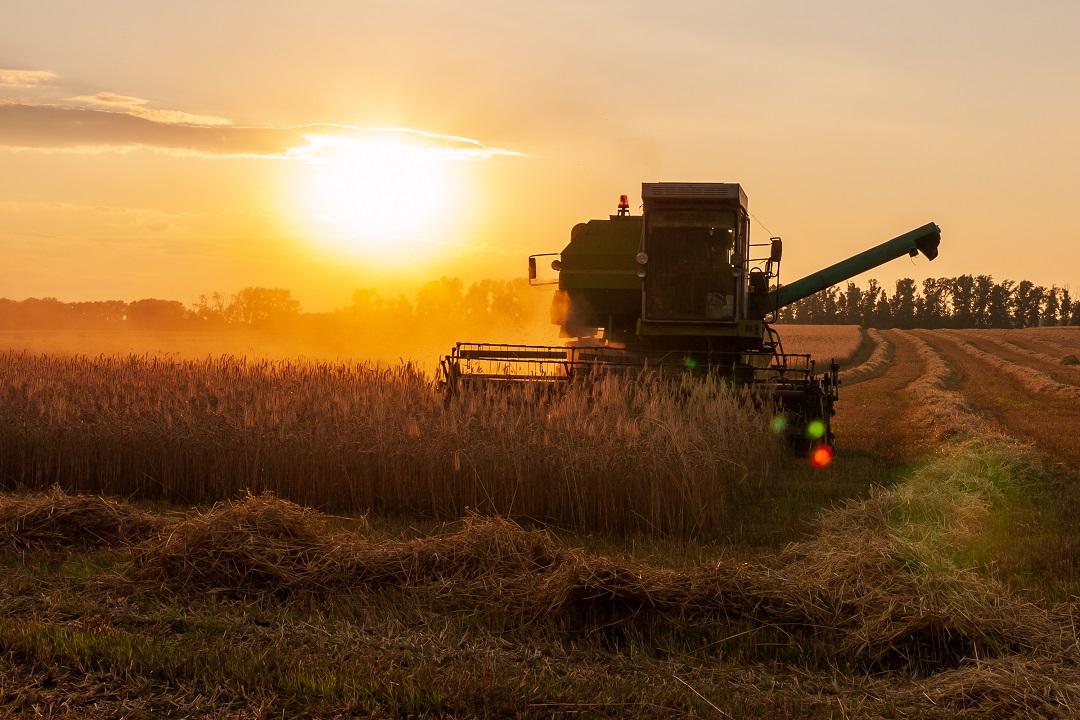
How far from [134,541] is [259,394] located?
10.8 ft

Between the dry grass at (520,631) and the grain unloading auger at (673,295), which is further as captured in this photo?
the grain unloading auger at (673,295)

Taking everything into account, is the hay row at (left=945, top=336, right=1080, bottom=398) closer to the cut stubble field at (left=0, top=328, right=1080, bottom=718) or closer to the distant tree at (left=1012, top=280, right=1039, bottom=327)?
the cut stubble field at (left=0, top=328, right=1080, bottom=718)

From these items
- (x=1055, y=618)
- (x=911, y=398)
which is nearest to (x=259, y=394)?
(x=1055, y=618)

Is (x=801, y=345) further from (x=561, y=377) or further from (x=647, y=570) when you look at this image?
(x=647, y=570)

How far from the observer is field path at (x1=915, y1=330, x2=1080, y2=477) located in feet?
43.9

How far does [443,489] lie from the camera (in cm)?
870

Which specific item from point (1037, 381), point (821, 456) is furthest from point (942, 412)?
point (1037, 381)

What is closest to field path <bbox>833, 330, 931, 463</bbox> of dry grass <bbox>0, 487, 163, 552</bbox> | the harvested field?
dry grass <bbox>0, 487, 163, 552</bbox>

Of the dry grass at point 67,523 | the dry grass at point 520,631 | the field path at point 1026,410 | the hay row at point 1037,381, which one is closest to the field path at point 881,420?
the field path at point 1026,410

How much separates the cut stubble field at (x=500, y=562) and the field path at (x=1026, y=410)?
172cm

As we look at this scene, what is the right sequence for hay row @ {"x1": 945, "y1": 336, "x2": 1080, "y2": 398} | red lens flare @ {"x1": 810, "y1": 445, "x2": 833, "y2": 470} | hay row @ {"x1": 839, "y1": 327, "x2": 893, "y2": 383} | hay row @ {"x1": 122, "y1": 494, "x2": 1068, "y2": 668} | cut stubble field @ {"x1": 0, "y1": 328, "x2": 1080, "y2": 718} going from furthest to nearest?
hay row @ {"x1": 839, "y1": 327, "x2": 893, "y2": 383} → hay row @ {"x1": 945, "y1": 336, "x2": 1080, "y2": 398} → red lens flare @ {"x1": 810, "y1": 445, "x2": 833, "y2": 470} → hay row @ {"x1": 122, "y1": 494, "x2": 1068, "y2": 668} → cut stubble field @ {"x1": 0, "y1": 328, "x2": 1080, "y2": 718}

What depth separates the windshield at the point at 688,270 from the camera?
14023 mm

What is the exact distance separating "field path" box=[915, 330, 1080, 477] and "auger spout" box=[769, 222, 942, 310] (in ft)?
10.4

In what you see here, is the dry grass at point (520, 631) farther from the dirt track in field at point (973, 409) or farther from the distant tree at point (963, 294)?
the distant tree at point (963, 294)
